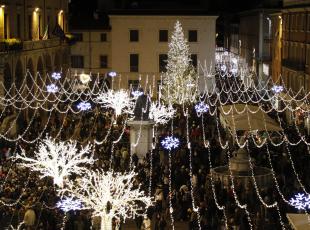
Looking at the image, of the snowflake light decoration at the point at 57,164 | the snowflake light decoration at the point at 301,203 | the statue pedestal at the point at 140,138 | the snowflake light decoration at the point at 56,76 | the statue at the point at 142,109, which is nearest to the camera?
the snowflake light decoration at the point at 301,203

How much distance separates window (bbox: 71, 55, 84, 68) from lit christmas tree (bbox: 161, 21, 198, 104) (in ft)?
52.8

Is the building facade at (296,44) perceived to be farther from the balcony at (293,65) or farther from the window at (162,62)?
the window at (162,62)

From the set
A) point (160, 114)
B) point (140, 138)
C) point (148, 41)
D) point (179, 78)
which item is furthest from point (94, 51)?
point (140, 138)

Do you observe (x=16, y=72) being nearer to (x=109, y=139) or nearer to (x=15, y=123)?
(x=15, y=123)

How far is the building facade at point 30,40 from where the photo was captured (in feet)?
124

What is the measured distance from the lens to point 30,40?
4256cm

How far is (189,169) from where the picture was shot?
81.0ft

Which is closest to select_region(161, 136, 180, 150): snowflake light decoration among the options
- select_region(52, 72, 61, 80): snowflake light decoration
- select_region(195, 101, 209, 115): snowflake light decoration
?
select_region(195, 101, 209, 115): snowflake light decoration

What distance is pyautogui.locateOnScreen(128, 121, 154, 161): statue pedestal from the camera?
30094 millimetres

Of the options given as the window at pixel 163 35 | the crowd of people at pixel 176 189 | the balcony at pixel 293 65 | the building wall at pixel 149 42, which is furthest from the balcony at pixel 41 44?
the balcony at pixel 293 65

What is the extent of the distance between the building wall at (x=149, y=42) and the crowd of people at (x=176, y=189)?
89.6 feet

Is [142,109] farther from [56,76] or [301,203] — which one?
[56,76]

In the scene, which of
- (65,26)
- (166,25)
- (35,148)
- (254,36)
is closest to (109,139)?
(35,148)

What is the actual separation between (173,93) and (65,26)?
11.3 meters
